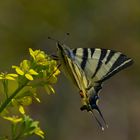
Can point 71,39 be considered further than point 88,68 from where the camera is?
Yes

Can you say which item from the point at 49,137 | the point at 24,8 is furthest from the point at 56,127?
the point at 24,8

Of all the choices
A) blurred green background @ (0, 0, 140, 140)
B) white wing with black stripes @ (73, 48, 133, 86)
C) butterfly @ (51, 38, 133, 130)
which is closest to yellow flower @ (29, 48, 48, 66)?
butterfly @ (51, 38, 133, 130)

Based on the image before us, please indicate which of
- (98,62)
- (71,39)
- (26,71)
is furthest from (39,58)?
(71,39)

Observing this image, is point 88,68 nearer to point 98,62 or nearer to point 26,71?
point 98,62

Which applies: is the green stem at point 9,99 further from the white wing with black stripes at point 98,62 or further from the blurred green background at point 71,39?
the blurred green background at point 71,39

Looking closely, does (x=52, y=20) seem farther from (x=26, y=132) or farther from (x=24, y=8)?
(x=26, y=132)

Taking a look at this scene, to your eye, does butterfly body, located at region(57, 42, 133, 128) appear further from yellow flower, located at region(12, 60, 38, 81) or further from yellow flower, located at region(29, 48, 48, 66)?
yellow flower, located at region(12, 60, 38, 81)

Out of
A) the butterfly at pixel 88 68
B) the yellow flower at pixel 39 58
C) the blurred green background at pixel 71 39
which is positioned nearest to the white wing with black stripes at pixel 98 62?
the butterfly at pixel 88 68

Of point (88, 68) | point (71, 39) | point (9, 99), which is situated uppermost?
point (71, 39)
